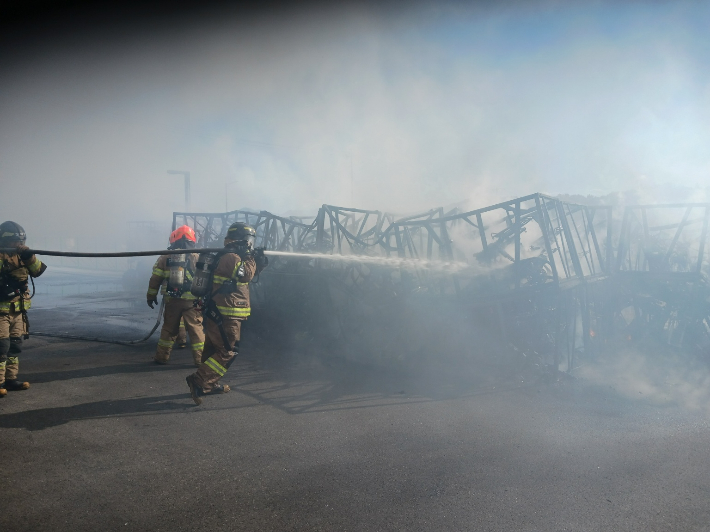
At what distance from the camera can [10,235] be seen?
5.22 meters

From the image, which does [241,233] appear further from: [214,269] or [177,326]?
[177,326]

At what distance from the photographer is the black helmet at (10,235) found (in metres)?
5.19

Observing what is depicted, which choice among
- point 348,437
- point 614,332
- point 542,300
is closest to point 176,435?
point 348,437

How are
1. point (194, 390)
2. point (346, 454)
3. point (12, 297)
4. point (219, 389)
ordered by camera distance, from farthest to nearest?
point (219, 389), point (12, 297), point (194, 390), point (346, 454)

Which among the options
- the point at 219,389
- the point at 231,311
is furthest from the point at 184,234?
the point at 219,389

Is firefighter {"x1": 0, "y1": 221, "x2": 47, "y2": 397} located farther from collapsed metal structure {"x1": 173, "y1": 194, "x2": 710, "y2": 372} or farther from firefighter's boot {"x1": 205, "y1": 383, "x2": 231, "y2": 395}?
collapsed metal structure {"x1": 173, "y1": 194, "x2": 710, "y2": 372}

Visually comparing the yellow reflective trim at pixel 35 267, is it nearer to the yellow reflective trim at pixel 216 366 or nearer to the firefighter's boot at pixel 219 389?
the yellow reflective trim at pixel 216 366

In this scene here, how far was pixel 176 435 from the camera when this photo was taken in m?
4.14

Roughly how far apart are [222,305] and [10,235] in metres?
2.66

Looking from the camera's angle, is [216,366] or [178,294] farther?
[178,294]

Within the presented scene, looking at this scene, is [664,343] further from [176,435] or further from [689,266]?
[176,435]

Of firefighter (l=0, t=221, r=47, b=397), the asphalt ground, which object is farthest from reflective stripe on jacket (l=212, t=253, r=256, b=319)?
firefighter (l=0, t=221, r=47, b=397)

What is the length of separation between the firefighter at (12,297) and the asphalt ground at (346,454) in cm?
28

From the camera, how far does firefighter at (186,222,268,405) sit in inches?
195
